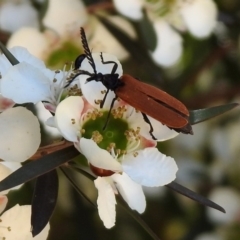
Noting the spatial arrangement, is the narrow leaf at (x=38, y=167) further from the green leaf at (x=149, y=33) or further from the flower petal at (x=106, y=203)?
the green leaf at (x=149, y=33)

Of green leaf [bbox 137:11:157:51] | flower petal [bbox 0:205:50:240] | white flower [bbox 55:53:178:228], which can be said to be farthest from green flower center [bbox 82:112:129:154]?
green leaf [bbox 137:11:157:51]

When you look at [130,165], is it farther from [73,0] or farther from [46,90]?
[73,0]

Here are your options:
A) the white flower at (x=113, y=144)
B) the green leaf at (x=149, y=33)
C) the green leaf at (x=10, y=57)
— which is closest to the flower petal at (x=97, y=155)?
the white flower at (x=113, y=144)

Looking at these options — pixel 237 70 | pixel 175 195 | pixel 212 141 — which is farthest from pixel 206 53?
pixel 175 195

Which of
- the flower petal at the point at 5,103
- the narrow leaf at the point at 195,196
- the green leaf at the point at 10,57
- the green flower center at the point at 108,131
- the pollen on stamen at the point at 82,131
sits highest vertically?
the green leaf at the point at 10,57

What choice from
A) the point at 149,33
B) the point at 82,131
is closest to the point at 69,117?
the point at 82,131

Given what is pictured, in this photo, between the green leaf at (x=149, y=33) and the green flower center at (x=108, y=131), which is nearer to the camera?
the green flower center at (x=108, y=131)

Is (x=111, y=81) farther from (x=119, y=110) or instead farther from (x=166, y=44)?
(x=166, y=44)
